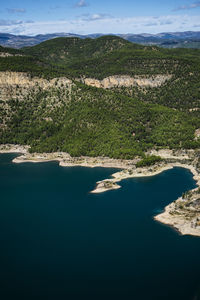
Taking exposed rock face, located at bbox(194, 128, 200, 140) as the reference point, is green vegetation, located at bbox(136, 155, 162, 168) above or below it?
below

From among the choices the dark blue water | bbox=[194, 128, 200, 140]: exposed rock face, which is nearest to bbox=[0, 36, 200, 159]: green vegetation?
bbox=[194, 128, 200, 140]: exposed rock face

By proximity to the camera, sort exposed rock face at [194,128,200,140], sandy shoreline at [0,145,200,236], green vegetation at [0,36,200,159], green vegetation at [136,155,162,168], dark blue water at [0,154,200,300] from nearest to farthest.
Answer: dark blue water at [0,154,200,300], sandy shoreline at [0,145,200,236], green vegetation at [136,155,162,168], green vegetation at [0,36,200,159], exposed rock face at [194,128,200,140]

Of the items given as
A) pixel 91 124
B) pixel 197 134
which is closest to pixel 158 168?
pixel 197 134

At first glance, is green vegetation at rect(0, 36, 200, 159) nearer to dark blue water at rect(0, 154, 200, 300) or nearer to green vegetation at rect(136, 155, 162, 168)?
green vegetation at rect(136, 155, 162, 168)

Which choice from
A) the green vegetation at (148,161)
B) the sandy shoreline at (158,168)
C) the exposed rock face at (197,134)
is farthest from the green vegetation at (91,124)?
the sandy shoreline at (158,168)

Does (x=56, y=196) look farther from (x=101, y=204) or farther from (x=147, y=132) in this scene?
(x=147, y=132)

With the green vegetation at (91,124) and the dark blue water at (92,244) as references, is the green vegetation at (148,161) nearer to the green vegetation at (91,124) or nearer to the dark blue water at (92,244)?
the green vegetation at (91,124)

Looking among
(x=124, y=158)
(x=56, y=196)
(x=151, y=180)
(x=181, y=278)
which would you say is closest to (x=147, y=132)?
(x=124, y=158)
